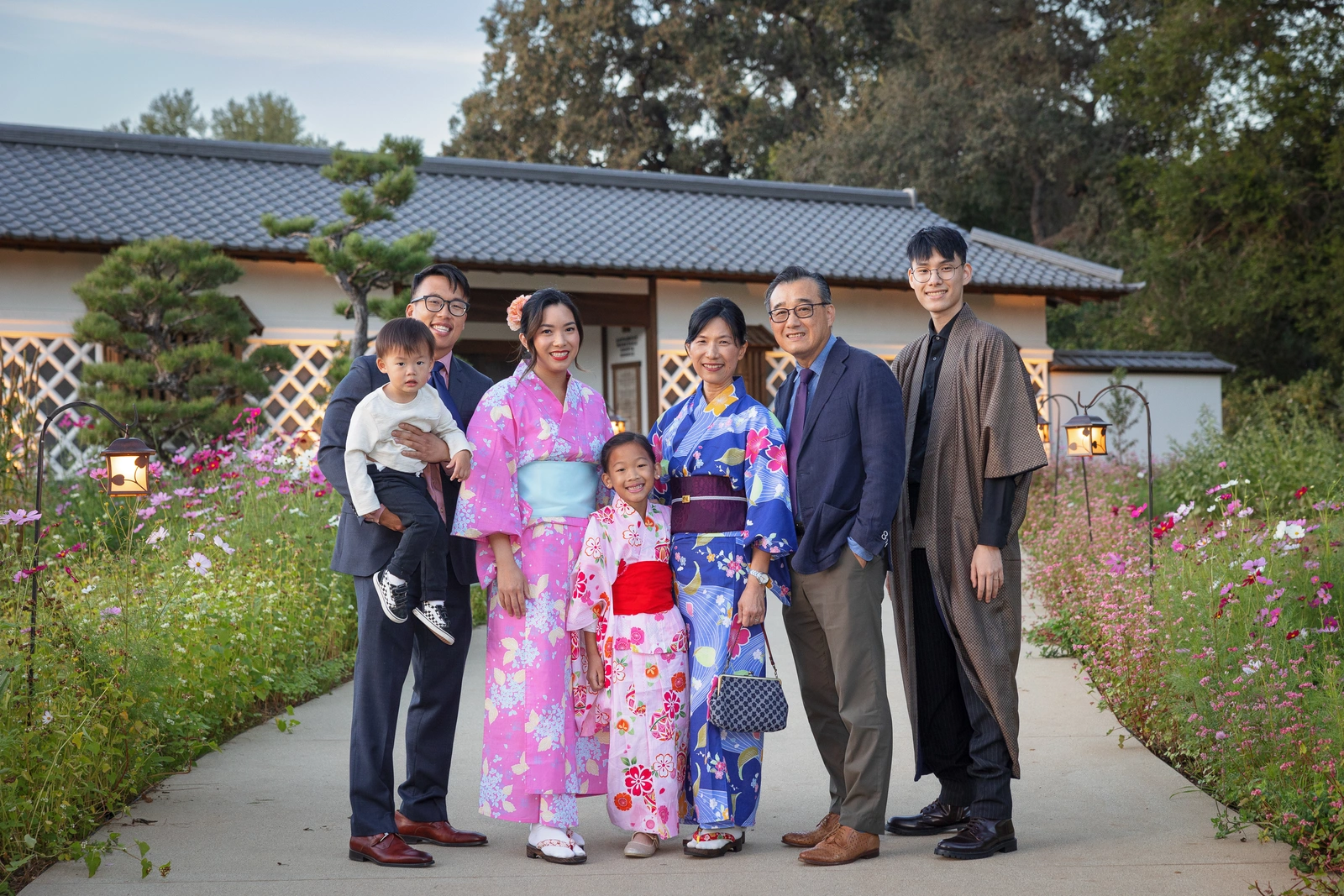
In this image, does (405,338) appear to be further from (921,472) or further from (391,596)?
(921,472)

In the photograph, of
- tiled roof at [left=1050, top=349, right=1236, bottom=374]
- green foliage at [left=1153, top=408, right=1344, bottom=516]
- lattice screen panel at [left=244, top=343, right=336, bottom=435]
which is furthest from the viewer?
tiled roof at [left=1050, top=349, right=1236, bottom=374]

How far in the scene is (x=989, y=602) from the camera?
10.8ft

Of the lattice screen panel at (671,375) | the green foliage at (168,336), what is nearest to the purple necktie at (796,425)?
the green foliage at (168,336)

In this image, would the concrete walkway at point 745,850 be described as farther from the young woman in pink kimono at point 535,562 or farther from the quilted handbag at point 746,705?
the quilted handbag at point 746,705

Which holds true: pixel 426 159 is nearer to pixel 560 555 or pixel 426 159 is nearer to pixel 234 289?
pixel 234 289

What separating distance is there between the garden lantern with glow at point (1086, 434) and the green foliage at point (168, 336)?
20.4 feet

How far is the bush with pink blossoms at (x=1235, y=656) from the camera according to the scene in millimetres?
3076

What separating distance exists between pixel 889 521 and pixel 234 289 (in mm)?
9780

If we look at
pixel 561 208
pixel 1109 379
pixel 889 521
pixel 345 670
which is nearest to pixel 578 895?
pixel 889 521

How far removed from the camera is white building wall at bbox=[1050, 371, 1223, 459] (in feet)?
46.7

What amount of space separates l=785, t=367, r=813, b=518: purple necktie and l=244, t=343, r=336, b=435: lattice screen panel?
333 inches

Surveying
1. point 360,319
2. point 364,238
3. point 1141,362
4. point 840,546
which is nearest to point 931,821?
point 840,546

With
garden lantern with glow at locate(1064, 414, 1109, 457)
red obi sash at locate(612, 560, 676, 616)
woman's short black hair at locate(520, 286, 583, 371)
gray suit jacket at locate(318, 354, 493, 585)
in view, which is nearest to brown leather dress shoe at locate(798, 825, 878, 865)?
red obi sash at locate(612, 560, 676, 616)

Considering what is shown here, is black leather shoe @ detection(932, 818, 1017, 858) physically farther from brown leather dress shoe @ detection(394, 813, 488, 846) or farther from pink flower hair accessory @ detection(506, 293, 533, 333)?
pink flower hair accessory @ detection(506, 293, 533, 333)
